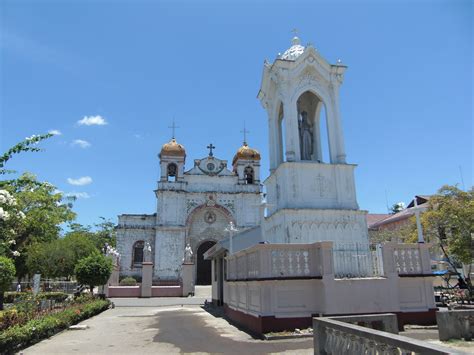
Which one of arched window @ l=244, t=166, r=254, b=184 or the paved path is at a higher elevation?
arched window @ l=244, t=166, r=254, b=184

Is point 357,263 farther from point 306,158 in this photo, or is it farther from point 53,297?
point 53,297

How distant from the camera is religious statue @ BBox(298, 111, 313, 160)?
1482 cm

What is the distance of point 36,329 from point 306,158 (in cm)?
1038

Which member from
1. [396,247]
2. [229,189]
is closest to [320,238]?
[396,247]

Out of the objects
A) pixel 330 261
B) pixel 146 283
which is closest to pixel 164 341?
pixel 330 261

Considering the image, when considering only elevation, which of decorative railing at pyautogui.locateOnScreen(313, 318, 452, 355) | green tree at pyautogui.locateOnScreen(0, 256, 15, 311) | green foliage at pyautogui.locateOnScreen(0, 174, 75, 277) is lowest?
decorative railing at pyautogui.locateOnScreen(313, 318, 452, 355)

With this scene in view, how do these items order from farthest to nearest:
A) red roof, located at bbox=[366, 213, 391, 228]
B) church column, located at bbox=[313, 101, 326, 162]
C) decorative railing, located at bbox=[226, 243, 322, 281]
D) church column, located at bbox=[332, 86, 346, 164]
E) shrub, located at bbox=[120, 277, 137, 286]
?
1. red roof, located at bbox=[366, 213, 391, 228]
2. shrub, located at bbox=[120, 277, 137, 286]
3. church column, located at bbox=[313, 101, 326, 162]
4. church column, located at bbox=[332, 86, 346, 164]
5. decorative railing, located at bbox=[226, 243, 322, 281]

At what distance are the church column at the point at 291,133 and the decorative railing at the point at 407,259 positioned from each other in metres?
4.83

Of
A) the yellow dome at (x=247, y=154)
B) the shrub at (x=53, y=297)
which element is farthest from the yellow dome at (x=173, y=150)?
the shrub at (x=53, y=297)

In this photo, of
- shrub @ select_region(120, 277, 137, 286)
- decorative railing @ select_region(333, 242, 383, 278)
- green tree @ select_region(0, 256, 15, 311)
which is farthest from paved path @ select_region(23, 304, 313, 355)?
shrub @ select_region(120, 277, 137, 286)

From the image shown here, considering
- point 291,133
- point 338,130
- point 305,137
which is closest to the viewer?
point 291,133

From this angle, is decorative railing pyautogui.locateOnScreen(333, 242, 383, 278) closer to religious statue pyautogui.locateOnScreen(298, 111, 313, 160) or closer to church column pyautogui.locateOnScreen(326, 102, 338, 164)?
church column pyautogui.locateOnScreen(326, 102, 338, 164)

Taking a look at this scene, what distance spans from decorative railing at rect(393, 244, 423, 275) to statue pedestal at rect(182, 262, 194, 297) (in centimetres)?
2148

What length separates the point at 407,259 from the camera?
10.4 m
